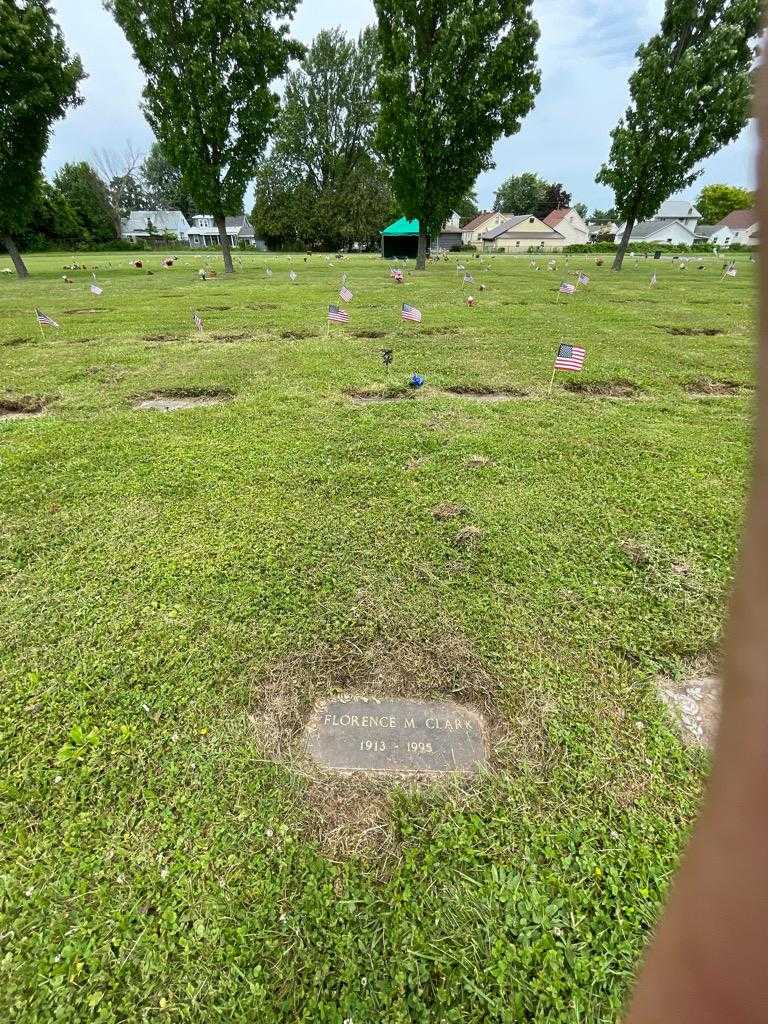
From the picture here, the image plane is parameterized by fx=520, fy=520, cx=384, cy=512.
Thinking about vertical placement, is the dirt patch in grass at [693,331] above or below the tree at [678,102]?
below

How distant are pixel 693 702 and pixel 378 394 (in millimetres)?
4757

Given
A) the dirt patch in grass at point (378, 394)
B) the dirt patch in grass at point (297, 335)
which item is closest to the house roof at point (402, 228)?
the dirt patch in grass at point (297, 335)

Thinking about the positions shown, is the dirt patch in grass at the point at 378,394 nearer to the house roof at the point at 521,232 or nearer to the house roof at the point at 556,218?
the house roof at the point at 521,232

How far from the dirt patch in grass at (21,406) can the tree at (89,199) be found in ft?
158

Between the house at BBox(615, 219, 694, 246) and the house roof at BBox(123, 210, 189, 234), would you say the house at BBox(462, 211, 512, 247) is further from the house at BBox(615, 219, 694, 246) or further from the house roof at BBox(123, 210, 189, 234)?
the house roof at BBox(123, 210, 189, 234)

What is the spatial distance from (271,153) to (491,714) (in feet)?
163

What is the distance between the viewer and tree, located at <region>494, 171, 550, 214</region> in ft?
257

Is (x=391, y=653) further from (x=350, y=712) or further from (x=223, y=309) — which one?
(x=223, y=309)

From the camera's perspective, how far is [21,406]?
19.5 feet

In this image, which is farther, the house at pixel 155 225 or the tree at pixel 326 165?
the house at pixel 155 225

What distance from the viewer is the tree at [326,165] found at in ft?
125

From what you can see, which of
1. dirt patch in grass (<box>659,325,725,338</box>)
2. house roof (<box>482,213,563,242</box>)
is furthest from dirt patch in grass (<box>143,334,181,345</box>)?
house roof (<box>482,213,563,242</box>)

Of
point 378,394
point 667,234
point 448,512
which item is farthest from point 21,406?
point 667,234

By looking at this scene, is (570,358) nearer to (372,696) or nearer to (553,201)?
(372,696)
